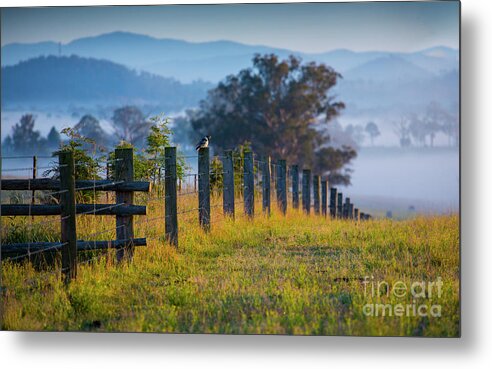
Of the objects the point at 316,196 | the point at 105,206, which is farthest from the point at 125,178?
the point at 316,196

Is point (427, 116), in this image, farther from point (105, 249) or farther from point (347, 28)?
point (105, 249)

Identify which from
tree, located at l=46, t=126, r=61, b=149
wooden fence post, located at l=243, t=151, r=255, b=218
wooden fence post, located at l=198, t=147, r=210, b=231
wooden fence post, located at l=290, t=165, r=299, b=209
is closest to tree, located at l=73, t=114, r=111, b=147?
wooden fence post, located at l=290, t=165, r=299, b=209

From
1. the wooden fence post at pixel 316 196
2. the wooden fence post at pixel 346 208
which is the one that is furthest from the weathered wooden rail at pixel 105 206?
the wooden fence post at pixel 346 208

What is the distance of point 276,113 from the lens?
29969 mm

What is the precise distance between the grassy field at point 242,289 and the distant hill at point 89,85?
2184 millimetres

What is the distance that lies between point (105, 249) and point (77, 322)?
4.90 ft

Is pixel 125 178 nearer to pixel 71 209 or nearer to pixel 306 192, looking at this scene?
pixel 71 209

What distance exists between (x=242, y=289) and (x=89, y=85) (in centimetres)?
1192

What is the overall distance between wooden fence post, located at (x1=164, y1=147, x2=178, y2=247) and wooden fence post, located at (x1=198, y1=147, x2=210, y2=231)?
129 centimetres

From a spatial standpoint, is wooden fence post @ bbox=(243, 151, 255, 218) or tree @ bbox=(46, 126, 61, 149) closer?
tree @ bbox=(46, 126, 61, 149)

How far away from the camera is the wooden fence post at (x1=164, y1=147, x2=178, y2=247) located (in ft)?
32.8

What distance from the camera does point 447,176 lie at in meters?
8.66

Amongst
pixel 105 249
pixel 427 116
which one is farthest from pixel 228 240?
pixel 427 116

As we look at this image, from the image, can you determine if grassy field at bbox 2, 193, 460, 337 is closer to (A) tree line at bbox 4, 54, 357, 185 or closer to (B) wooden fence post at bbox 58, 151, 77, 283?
(B) wooden fence post at bbox 58, 151, 77, 283
